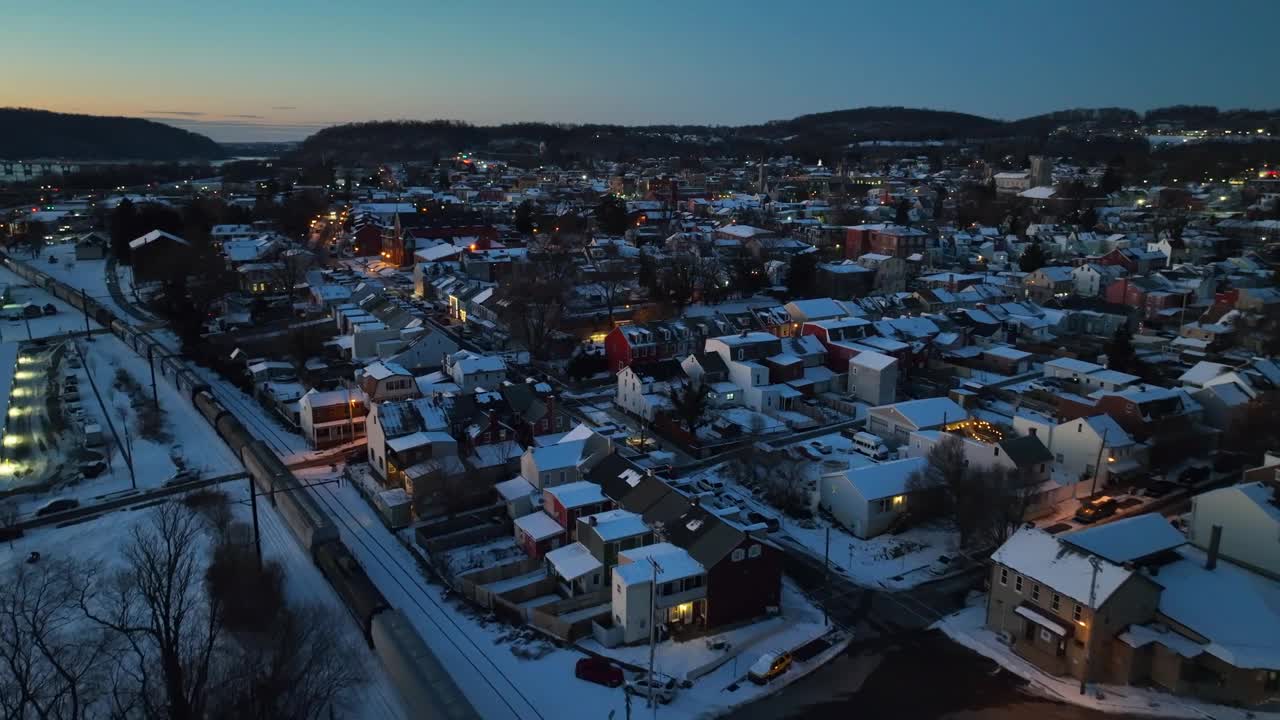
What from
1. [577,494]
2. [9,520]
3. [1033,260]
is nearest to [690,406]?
[577,494]

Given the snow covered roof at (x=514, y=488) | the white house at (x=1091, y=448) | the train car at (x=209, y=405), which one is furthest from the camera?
the train car at (x=209, y=405)

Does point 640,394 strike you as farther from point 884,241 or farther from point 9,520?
point 884,241

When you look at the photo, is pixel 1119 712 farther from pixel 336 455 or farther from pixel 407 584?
pixel 336 455

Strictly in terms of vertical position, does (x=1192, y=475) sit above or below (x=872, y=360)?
below

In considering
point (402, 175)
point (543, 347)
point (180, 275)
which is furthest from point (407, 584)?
point (402, 175)

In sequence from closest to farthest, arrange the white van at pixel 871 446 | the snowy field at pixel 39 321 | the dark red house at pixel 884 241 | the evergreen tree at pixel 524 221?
the white van at pixel 871 446 < the snowy field at pixel 39 321 < the dark red house at pixel 884 241 < the evergreen tree at pixel 524 221

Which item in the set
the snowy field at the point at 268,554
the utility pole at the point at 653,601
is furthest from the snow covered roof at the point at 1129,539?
the snowy field at the point at 268,554

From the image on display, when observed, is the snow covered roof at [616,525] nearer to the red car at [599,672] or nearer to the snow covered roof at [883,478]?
the red car at [599,672]
